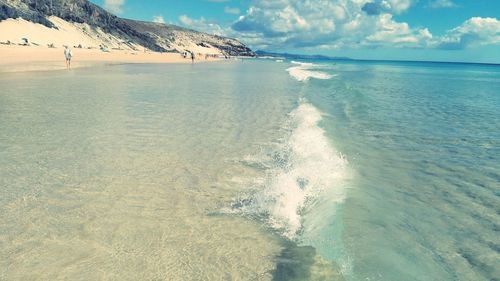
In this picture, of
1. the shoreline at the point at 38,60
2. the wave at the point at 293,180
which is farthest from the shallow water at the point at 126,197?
the shoreline at the point at 38,60

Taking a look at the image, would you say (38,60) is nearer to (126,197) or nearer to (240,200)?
(126,197)

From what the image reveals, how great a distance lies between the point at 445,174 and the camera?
1088cm

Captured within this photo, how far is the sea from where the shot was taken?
19.1 ft

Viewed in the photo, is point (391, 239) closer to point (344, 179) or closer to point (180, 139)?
point (344, 179)

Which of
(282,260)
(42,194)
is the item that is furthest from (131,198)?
(282,260)

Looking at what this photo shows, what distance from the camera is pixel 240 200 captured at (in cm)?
833

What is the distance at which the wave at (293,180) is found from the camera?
7680mm

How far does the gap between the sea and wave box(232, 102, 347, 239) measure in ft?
0.15

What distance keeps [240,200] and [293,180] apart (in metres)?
1.75

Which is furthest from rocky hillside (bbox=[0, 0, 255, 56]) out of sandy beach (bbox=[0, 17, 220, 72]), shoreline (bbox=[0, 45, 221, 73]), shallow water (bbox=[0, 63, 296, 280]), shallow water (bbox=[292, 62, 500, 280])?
shallow water (bbox=[292, 62, 500, 280])

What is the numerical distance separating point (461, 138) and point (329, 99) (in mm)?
12783

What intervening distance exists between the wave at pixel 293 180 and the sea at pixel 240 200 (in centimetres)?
5

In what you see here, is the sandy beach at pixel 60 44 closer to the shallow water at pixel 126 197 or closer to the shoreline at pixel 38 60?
the shoreline at pixel 38 60

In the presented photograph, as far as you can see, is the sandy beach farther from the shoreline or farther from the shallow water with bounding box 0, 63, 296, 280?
the shallow water with bounding box 0, 63, 296, 280
